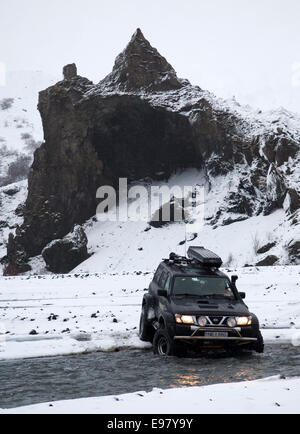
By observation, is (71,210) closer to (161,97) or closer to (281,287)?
(161,97)

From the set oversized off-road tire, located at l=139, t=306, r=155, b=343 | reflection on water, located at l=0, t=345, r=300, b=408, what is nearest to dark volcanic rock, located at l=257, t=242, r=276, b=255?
reflection on water, located at l=0, t=345, r=300, b=408

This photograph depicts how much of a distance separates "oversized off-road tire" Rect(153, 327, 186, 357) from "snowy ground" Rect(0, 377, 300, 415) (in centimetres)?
240

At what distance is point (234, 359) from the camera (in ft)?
32.0

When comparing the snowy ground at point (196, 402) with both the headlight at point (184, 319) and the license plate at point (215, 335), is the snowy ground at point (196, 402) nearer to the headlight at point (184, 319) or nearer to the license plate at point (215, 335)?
the license plate at point (215, 335)

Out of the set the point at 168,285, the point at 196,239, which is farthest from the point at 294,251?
the point at 168,285

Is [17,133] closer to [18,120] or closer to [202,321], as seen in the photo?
[18,120]

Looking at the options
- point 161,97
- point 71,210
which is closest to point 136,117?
point 161,97

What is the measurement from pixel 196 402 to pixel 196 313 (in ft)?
11.4

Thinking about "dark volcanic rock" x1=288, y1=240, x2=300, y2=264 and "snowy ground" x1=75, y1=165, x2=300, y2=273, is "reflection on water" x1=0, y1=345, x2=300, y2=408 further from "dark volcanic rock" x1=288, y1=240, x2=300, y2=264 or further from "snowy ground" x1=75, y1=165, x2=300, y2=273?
"snowy ground" x1=75, y1=165, x2=300, y2=273

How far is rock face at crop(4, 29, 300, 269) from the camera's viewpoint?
58312mm

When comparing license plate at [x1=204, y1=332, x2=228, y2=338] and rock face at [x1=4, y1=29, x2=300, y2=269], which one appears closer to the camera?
license plate at [x1=204, y1=332, x2=228, y2=338]

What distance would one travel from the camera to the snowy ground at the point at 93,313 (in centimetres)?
1166
